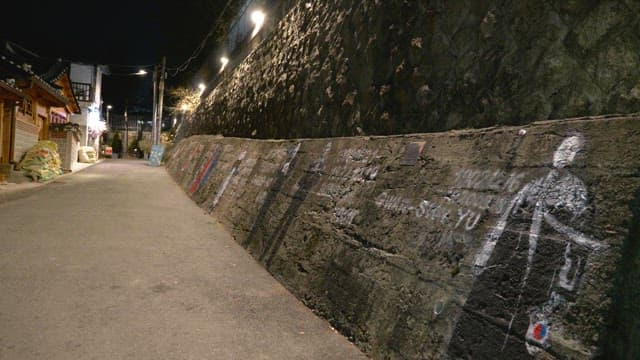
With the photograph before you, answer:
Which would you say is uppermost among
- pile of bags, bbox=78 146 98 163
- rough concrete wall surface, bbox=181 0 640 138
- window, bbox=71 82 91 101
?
window, bbox=71 82 91 101

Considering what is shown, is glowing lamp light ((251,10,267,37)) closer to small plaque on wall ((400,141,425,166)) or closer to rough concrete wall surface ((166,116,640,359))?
rough concrete wall surface ((166,116,640,359))

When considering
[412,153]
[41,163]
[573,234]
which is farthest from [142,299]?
[41,163]

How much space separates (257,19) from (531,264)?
12.6 metres

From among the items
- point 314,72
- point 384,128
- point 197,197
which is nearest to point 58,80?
point 197,197

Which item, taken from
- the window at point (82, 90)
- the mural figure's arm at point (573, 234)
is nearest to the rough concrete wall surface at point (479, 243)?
the mural figure's arm at point (573, 234)

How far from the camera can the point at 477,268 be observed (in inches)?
104

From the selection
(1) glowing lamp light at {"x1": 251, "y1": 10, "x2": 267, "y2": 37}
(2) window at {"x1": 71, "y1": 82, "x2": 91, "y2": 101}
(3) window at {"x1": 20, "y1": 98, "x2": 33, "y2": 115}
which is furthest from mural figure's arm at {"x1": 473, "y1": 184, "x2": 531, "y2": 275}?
(2) window at {"x1": 71, "y1": 82, "x2": 91, "y2": 101}

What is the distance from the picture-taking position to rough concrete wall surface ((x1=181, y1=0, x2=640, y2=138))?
2793 millimetres

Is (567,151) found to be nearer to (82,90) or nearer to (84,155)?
(84,155)

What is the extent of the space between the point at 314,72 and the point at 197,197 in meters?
6.19

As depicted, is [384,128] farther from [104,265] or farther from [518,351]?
[104,265]

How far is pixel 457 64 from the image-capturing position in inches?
157

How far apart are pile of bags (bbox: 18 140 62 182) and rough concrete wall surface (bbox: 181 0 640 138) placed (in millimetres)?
12528

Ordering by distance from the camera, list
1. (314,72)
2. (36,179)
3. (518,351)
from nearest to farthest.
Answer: (518,351), (314,72), (36,179)
